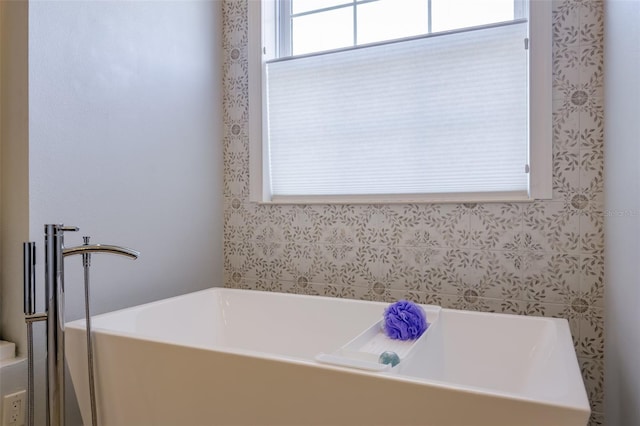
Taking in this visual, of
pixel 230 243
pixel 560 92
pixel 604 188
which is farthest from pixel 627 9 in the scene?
pixel 230 243

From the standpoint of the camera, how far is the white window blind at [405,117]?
5.43 feet

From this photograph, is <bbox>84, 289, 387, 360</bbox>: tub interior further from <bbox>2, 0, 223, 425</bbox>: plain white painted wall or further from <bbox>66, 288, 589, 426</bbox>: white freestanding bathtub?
<bbox>2, 0, 223, 425</bbox>: plain white painted wall

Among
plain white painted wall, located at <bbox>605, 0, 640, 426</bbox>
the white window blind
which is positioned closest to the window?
the white window blind

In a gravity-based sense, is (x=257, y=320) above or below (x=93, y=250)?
below

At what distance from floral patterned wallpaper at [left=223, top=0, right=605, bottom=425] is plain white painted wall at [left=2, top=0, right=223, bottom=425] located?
236mm

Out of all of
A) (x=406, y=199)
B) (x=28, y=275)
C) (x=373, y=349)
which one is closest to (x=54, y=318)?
(x=28, y=275)

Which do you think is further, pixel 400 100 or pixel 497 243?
pixel 400 100

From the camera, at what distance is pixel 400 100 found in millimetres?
1832

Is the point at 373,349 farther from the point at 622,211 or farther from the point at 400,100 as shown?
the point at 400,100

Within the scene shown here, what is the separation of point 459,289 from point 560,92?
33.4 inches

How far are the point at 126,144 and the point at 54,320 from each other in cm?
82

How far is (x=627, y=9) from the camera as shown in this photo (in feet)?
3.48

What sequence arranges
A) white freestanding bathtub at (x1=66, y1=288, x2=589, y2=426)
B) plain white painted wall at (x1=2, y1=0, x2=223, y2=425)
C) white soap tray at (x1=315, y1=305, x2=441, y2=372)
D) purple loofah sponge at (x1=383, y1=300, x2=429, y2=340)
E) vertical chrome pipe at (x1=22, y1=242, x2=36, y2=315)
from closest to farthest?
1. white freestanding bathtub at (x1=66, y1=288, x2=589, y2=426)
2. white soap tray at (x1=315, y1=305, x2=441, y2=372)
3. vertical chrome pipe at (x1=22, y1=242, x2=36, y2=315)
4. purple loofah sponge at (x1=383, y1=300, x2=429, y2=340)
5. plain white painted wall at (x1=2, y1=0, x2=223, y2=425)

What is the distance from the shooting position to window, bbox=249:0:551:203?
1.63 metres
